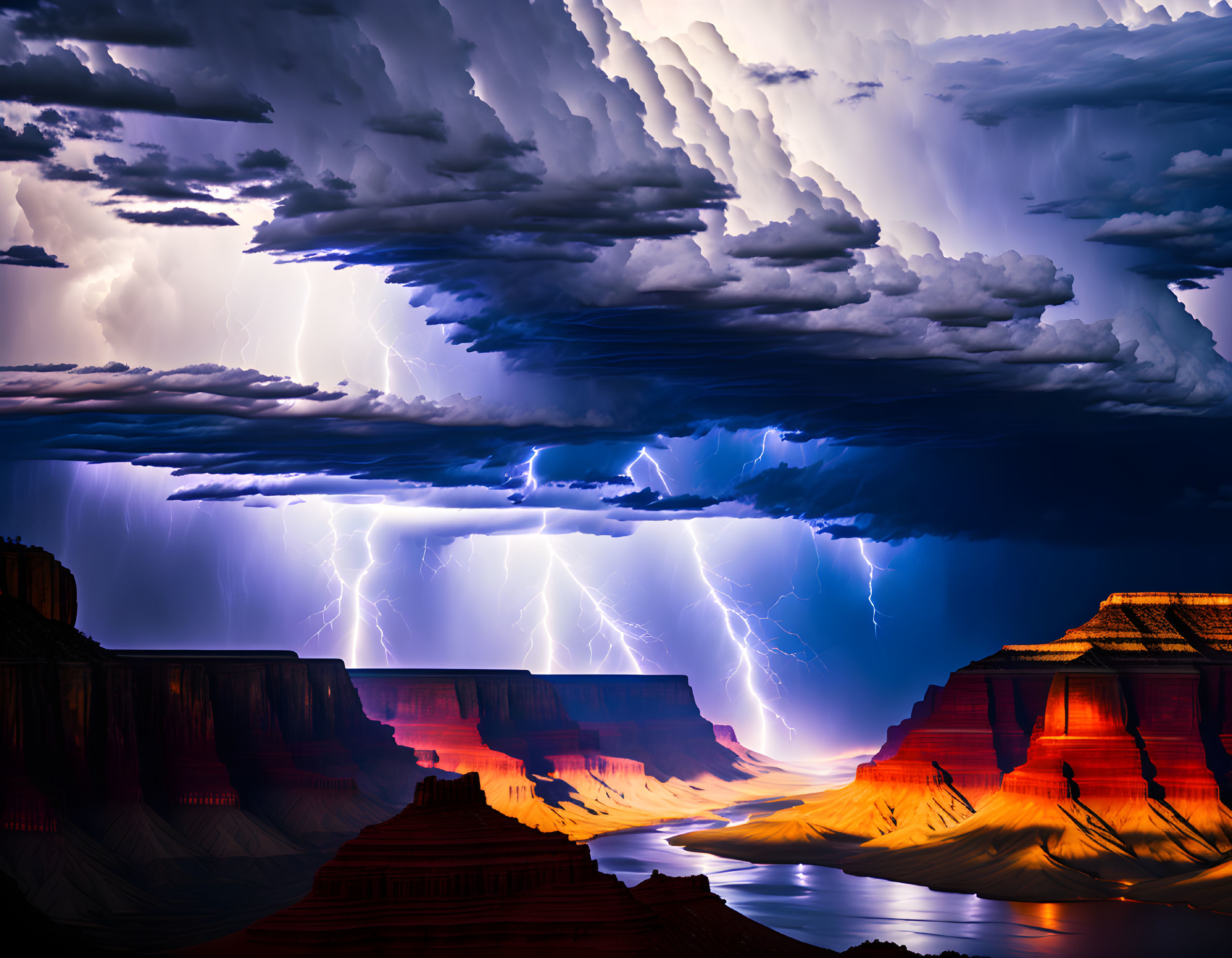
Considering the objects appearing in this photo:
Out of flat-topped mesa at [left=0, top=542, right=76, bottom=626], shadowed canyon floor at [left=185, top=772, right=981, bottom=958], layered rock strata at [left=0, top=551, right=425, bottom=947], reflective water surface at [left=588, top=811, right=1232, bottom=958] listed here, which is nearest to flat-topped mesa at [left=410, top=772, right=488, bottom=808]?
shadowed canyon floor at [left=185, top=772, right=981, bottom=958]

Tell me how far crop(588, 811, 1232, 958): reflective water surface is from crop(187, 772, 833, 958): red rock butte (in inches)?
2059

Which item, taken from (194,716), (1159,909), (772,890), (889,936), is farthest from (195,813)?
(1159,909)

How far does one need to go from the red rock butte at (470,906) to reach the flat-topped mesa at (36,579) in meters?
85.9

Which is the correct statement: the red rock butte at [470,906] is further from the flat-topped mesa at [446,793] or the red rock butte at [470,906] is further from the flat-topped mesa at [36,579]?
the flat-topped mesa at [36,579]

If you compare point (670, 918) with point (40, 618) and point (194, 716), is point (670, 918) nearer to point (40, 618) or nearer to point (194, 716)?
point (40, 618)

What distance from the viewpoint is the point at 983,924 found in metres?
172

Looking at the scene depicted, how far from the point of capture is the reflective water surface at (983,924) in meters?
151

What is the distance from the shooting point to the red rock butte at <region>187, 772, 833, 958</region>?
291 ft

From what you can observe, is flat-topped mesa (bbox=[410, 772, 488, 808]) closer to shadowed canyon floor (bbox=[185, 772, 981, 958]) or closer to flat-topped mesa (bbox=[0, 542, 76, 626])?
shadowed canyon floor (bbox=[185, 772, 981, 958])

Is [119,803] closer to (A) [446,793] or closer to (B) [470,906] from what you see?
(A) [446,793]

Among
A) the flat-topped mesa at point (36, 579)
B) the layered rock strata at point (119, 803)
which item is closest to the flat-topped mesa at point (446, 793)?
the layered rock strata at point (119, 803)

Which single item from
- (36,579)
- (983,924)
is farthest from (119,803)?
(983,924)

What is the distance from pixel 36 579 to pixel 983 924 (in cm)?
9688

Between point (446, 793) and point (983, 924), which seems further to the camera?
point (983, 924)
